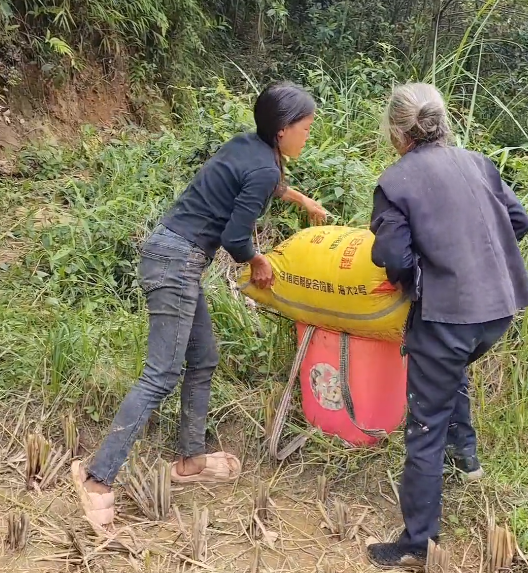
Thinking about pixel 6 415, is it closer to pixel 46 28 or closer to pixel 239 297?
pixel 239 297

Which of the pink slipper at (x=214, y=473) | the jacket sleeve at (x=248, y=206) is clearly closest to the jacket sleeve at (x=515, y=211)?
the jacket sleeve at (x=248, y=206)

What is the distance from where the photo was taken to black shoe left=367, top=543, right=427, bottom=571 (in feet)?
7.98

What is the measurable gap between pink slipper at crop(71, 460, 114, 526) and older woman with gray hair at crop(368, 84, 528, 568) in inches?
39.1

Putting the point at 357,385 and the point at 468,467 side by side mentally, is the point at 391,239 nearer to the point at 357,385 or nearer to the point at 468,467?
the point at 357,385

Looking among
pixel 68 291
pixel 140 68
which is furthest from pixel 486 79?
pixel 68 291

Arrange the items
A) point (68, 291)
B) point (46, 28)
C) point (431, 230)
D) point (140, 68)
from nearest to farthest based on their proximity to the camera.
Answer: point (431, 230), point (68, 291), point (46, 28), point (140, 68)

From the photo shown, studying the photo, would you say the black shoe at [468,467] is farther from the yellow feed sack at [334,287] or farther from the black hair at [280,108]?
the black hair at [280,108]

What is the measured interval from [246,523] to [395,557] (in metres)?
0.58

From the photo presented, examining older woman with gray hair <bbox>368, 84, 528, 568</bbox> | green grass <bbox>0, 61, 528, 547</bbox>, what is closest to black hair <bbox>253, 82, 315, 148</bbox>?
older woman with gray hair <bbox>368, 84, 528, 568</bbox>

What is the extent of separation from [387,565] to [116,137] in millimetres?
5244

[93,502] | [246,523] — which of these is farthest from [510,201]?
[93,502]

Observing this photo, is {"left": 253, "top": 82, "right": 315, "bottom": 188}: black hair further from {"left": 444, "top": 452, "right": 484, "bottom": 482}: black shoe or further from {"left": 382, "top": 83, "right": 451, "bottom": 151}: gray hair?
{"left": 444, "top": 452, "right": 484, "bottom": 482}: black shoe

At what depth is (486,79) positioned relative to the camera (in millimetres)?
6582

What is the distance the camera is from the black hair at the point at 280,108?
2537mm
